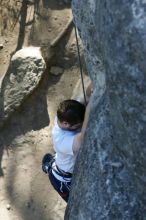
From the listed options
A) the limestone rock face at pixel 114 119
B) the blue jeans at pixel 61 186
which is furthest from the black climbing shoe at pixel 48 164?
the limestone rock face at pixel 114 119

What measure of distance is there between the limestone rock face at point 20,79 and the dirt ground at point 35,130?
0.06 m

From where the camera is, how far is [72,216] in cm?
219

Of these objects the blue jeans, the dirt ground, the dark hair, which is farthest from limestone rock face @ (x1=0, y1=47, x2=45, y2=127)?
the dark hair

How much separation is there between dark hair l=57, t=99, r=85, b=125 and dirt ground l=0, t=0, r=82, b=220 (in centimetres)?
127

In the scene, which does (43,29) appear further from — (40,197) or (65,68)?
(40,197)

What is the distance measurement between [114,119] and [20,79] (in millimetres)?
2046

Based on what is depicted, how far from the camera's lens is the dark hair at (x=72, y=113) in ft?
8.08

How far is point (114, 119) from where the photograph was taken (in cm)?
185

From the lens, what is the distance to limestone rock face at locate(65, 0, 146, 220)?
161 cm

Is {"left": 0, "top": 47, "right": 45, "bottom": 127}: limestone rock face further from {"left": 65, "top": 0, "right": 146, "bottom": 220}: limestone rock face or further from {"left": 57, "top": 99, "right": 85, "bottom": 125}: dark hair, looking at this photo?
{"left": 65, "top": 0, "right": 146, "bottom": 220}: limestone rock face

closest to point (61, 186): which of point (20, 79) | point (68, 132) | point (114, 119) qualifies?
point (68, 132)

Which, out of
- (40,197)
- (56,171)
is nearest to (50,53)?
(40,197)

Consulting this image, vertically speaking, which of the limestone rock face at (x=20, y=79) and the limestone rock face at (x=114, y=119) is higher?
the limestone rock face at (x=114, y=119)

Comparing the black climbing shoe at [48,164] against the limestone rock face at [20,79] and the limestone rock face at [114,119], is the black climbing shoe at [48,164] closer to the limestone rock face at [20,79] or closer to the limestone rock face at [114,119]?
the limestone rock face at [114,119]
